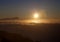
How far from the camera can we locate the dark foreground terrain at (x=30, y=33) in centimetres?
91

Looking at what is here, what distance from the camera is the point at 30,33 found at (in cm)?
91

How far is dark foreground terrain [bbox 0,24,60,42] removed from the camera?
907 mm

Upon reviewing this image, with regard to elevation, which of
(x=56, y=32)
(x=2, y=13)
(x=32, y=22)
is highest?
(x=2, y=13)

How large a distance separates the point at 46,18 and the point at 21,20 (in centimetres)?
21

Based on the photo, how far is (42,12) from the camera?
962 mm

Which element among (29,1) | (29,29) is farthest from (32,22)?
(29,1)

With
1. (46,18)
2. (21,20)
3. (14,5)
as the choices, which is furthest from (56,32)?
(14,5)

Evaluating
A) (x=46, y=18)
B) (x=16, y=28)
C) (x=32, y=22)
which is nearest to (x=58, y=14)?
(x=46, y=18)

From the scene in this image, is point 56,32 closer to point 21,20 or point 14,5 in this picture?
point 21,20

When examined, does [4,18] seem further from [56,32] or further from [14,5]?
[56,32]

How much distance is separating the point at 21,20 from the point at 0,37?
22 centimetres

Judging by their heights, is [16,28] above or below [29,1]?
below

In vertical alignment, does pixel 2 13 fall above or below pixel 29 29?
above

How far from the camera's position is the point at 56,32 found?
91cm
